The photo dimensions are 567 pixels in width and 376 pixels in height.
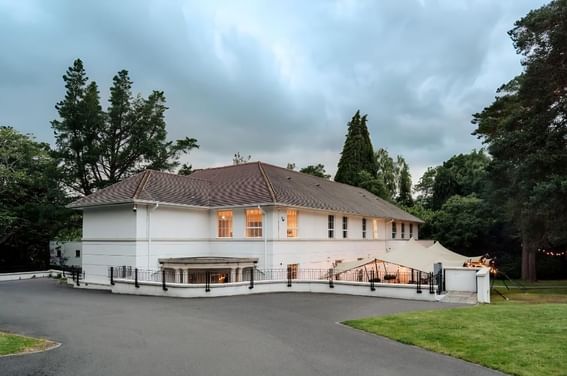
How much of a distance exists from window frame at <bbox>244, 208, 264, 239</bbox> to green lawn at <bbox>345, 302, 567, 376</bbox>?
1171 cm

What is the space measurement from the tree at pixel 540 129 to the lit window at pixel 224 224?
15878 millimetres

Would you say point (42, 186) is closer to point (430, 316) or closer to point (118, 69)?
point (118, 69)

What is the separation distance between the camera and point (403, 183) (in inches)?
2451

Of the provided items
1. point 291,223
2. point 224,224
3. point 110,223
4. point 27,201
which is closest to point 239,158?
point 27,201

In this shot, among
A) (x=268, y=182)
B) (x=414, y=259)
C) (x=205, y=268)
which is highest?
(x=268, y=182)

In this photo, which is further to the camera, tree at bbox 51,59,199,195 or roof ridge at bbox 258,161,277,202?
tree at bbox 51,59,199,195

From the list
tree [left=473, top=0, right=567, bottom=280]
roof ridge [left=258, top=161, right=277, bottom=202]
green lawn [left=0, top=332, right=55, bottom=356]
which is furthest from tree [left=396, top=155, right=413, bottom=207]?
green lawn [left=0, top=332, right=55, bottom=356]

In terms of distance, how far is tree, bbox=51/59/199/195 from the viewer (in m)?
36.4

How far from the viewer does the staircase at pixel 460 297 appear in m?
16.0

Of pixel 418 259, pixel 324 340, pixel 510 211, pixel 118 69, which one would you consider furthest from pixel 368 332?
pixel 118 69

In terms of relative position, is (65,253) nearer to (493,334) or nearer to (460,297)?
(460,297)

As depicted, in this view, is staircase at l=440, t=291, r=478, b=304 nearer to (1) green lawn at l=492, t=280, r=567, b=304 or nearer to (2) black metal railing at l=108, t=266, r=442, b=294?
(1) green lawn at l=492, t=280, r=567, b=304

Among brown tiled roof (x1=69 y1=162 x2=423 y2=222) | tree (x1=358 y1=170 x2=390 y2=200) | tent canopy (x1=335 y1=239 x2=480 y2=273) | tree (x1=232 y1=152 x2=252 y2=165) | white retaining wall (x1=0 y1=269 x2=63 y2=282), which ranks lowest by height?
white retaining wall (x1=0 y1=269 x2=63 y2=282)

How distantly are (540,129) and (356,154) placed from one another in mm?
32429
